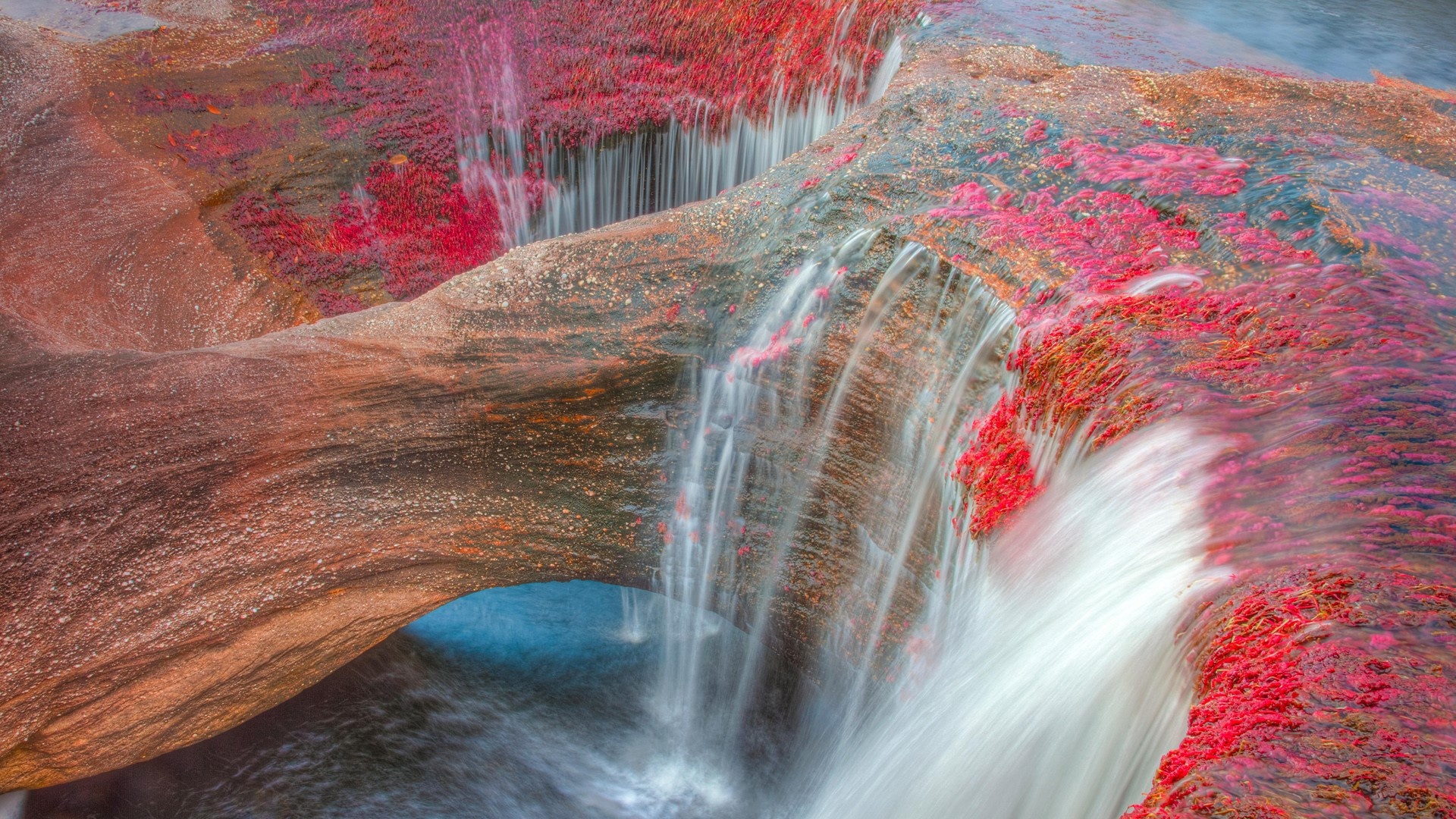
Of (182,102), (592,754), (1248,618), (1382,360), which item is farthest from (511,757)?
(182,102)

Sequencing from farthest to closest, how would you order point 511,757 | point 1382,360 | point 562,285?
point 511,757 → point 562,285 → point 1382,360

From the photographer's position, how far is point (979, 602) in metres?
3.63

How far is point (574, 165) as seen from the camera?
8.24 meters

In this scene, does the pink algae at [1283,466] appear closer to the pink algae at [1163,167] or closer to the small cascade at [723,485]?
the pink algae at [1163,167]

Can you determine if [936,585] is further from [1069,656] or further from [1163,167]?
[1163,167]

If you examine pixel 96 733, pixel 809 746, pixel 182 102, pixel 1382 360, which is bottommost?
pixel 809 746

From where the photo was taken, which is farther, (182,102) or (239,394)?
(182,102)

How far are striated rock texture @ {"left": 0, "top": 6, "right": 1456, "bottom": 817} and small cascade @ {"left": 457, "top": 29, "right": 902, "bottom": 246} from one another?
9.83 feet

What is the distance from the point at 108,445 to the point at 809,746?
3979 millimetres

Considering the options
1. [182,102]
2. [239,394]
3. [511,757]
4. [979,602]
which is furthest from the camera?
[182,102]

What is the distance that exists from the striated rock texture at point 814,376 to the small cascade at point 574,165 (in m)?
3.00

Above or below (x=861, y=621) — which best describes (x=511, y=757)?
below

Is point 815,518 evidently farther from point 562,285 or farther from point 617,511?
point 562,285

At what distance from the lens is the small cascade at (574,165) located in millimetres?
7738
